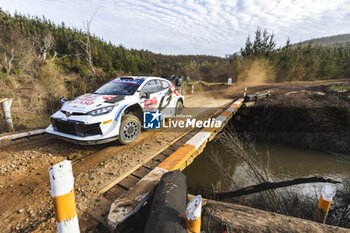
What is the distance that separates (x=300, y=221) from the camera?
1.89 metres

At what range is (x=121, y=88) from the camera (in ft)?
15.2

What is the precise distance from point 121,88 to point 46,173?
264 centimetres

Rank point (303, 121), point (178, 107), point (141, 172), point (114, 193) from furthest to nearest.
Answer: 1. point (303, 121)
2. point (178, 107)
3. point (141, 172)
4. point (114, 193)

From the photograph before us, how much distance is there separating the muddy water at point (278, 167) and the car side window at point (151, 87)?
3770 millimetres

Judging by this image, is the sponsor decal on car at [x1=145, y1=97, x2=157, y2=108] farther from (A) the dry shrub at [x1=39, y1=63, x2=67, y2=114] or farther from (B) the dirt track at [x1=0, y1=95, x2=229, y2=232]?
(A) the dry shrub at [x1=39, y1=63, x2=67, y2=114]

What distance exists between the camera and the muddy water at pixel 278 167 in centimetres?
655

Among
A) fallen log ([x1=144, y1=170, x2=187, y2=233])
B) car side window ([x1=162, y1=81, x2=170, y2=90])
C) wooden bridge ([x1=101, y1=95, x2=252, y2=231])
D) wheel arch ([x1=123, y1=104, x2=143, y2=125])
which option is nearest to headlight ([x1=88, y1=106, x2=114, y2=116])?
wheel arch ([x1=123, y1=104, x2=143, y2=125])

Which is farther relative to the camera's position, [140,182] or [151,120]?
[151,120]

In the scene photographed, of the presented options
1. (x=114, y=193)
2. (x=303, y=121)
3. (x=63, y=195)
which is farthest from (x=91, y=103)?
(x=303, y=121)

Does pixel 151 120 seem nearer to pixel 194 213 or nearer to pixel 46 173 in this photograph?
pixel 46 173

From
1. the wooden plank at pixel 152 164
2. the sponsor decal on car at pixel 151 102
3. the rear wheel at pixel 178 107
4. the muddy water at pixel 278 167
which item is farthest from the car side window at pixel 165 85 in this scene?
the muddy water at pixel 278 167

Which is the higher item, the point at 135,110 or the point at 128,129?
the point at 135,110

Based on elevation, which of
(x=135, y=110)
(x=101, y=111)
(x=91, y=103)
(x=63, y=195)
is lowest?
(x=63, y=195)

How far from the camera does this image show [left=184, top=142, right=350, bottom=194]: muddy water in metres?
6.55
